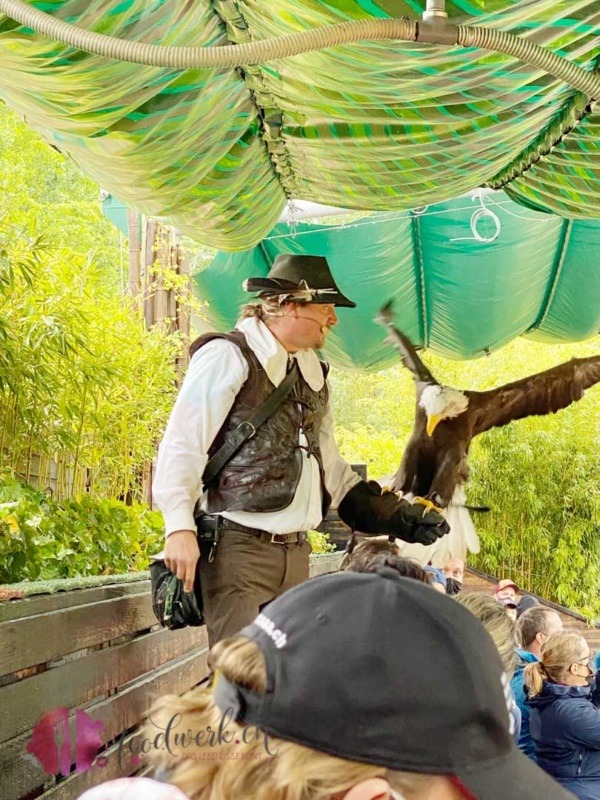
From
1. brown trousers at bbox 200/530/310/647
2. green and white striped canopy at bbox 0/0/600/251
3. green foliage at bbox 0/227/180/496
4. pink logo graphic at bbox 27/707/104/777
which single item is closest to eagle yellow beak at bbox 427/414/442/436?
green foliage at bbox 0/227/180/496

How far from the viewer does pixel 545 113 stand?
324cm

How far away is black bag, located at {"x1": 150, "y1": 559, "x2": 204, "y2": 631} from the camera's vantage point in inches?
95.5

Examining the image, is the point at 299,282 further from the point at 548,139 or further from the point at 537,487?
the point at 537,487

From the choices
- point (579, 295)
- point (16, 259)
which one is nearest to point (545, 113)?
point (16, 259)

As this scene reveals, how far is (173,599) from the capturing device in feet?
7.98

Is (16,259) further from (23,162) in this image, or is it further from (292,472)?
(23,162)

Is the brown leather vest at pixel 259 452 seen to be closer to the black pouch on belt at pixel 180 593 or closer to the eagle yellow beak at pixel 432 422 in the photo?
the black pouch on belt at pixel 180 593

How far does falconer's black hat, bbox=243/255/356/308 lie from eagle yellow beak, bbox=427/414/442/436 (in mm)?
4048

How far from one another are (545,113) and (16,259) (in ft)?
5.98

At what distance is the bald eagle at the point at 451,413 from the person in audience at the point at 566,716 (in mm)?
3404

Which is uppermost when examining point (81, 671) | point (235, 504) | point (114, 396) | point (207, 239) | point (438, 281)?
point (438, 281)

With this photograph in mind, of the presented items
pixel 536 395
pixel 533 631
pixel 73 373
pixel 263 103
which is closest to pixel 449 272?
pixel 536 395

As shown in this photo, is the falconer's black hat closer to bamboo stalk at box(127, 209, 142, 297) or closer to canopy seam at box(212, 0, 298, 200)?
canopy seam at box(212, 0, 298, 200)

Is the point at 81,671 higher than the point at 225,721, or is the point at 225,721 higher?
the point at 225,721
